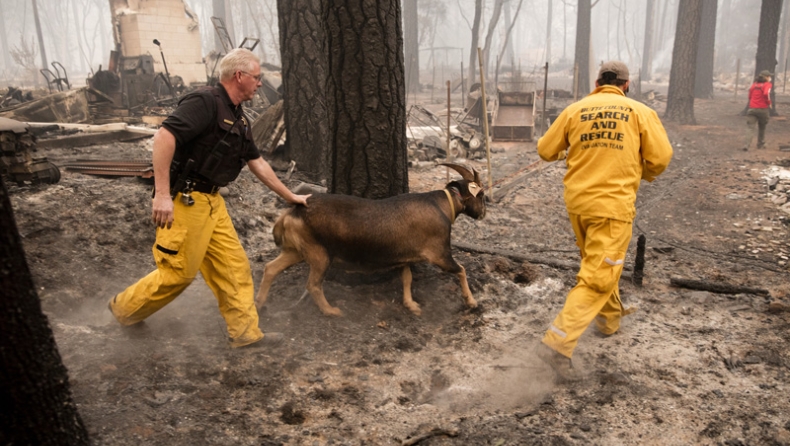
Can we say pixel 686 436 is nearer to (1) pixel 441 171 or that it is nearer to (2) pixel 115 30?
(1) pixel 441 171

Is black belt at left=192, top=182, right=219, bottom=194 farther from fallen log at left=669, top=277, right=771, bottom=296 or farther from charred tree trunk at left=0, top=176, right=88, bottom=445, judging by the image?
fallen log at left=669, top=277, right=771, bottom=296

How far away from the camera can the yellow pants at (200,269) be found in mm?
3623

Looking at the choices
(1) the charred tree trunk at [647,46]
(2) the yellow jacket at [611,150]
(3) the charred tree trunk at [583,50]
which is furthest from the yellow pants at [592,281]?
(1) the charred tree trunk at [647,46]

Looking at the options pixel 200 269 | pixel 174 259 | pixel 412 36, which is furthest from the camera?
pixel 412 36

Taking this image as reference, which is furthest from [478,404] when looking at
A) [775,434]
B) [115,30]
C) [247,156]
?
[115,30]

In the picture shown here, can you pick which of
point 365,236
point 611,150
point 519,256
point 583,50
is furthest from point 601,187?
point 583,50

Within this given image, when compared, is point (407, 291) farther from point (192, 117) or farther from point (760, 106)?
point (760, 106)

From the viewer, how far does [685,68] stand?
18.3 m

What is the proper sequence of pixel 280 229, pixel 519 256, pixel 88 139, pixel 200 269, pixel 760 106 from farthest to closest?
pixel 760 106 → pixel 88 139 → pixel 519 256 → pixel 280 229 → pixel 200 269

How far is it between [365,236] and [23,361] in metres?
2.69

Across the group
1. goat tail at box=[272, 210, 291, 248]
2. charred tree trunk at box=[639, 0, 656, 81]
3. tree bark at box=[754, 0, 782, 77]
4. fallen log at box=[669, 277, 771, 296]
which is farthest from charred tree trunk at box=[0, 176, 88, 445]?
charred tree trunk at box=[639, 0, 656, 81]

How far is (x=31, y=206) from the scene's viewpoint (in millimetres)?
5586

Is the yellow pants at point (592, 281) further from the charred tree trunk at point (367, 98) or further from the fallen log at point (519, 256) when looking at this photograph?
the charred tree trunk at point (367, 98)

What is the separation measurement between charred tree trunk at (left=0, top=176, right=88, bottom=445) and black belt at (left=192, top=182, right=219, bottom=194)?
1.55 m
